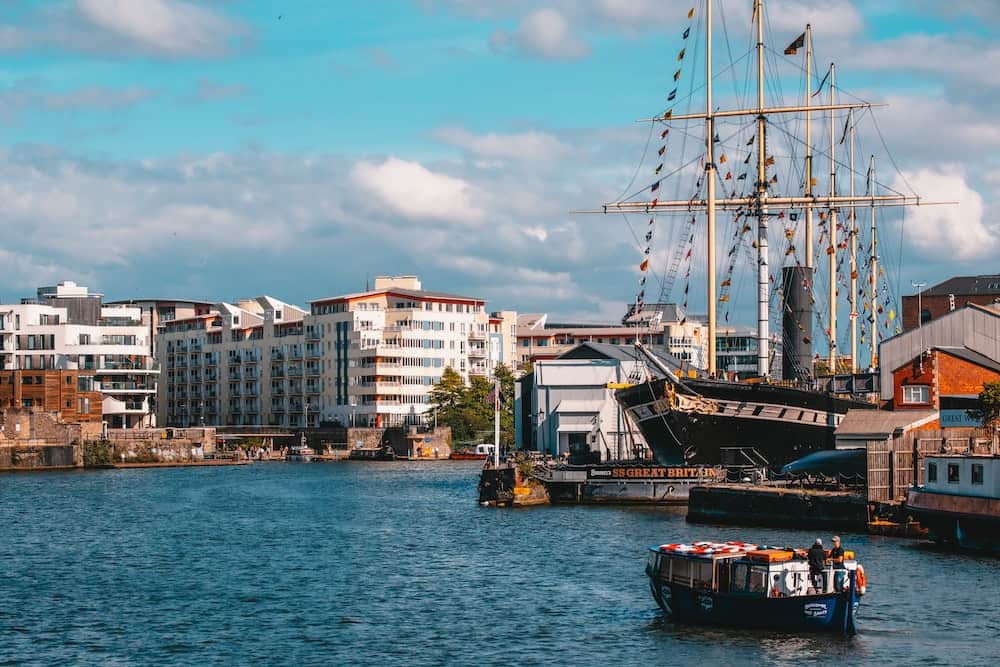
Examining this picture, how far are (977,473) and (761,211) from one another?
55148mm

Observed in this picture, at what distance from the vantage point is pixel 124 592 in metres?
55.4

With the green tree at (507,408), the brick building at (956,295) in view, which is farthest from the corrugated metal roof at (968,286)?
the green tree at (507,408)

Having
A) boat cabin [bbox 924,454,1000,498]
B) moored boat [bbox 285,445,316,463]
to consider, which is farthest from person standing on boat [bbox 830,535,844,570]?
moored boat [bbox 285,445,316,463]

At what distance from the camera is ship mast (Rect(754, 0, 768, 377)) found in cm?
10850

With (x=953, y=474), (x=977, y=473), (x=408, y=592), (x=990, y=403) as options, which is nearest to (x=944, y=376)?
(x=990, y=403)

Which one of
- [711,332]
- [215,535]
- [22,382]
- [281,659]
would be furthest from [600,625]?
[22,382]

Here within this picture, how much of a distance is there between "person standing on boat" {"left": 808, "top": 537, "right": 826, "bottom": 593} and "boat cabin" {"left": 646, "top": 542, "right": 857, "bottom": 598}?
11 centimetres

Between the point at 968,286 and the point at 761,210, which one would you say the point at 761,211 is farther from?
the point at 968,286

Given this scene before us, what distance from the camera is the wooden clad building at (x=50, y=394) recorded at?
166000 mm

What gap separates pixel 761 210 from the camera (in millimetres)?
111875

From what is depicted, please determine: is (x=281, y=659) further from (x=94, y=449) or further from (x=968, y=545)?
(x=94, y=449)

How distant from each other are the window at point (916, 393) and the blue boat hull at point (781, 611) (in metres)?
49.9

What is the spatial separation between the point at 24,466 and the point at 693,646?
125333 mm

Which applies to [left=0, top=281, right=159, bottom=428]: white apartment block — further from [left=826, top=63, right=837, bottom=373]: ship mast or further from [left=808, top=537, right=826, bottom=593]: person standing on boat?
[left=808, top=537, right=826, bottom=593]: person standing on boat
